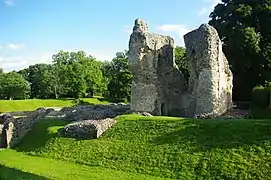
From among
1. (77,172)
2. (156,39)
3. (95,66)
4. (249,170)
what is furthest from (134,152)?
(95,66)

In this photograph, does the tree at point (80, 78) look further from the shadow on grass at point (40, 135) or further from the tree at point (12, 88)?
the shadow on grass at point (40, 135)

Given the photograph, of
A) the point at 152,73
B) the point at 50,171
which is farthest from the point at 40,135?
the point at 152,73

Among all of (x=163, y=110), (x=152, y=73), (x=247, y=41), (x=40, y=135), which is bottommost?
(x=40, y=135)

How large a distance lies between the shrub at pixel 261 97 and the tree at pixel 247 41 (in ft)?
10.5

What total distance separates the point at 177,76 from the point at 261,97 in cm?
784

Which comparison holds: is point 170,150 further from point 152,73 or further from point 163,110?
point 163,110

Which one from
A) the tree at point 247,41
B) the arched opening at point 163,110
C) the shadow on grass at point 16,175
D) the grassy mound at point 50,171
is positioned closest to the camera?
the shadow on grass at point 16,175

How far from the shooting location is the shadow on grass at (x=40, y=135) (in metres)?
27.7

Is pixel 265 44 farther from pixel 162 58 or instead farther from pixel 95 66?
pixel 95 66

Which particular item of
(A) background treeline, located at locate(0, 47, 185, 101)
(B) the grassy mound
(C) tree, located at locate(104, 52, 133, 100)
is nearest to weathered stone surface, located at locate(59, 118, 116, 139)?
(B) the grassy mound

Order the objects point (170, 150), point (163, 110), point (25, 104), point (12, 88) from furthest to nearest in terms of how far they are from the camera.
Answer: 1. point (12, 88)
2. point (25, 104)
3. point (163, 110)
4. point (170, 150)

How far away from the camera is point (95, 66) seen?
87812 millimetres

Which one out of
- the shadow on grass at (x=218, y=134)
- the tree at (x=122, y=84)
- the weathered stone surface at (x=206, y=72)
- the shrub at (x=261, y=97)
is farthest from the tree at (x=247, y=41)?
the tree at (x=122, y=84)

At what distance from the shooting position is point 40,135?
95.6ft
